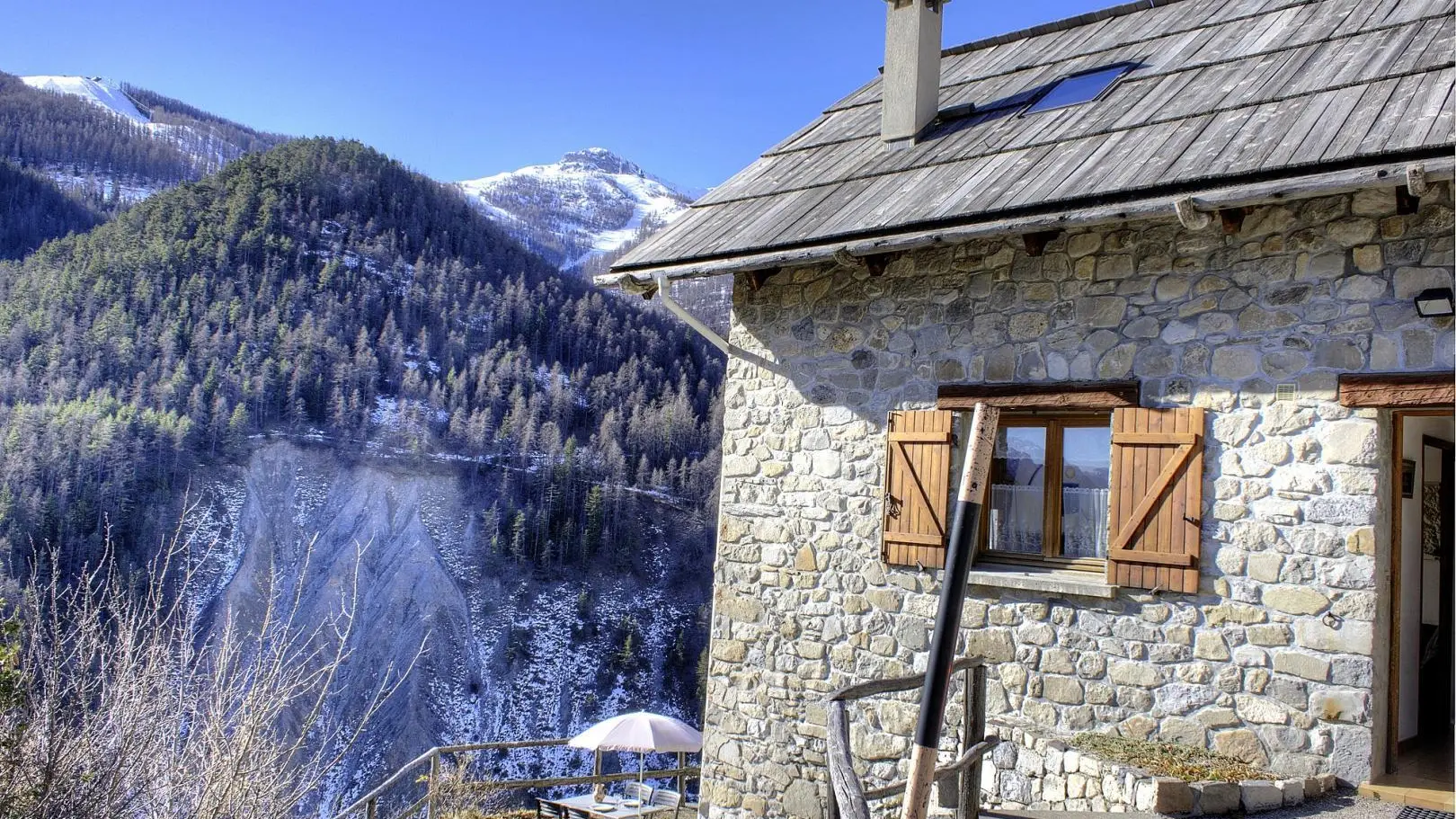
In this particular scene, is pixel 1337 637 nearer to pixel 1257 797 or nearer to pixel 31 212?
pixel 1257 797

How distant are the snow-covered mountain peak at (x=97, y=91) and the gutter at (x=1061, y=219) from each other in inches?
3512

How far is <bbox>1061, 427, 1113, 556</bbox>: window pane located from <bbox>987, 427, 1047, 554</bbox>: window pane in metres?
0.13

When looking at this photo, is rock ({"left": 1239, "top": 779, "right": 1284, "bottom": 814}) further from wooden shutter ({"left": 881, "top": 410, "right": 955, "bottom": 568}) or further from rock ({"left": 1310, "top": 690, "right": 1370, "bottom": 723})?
wooden shutter ({"left": 881, "top": 410, "right": 955, "bottom": 568})

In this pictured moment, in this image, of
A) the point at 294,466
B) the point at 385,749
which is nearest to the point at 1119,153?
the point at 385,749

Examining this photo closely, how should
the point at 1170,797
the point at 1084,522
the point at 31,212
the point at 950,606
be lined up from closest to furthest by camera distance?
the point at 950,606 < the point at 1170,797 < the point at 1084,522 < the point at 31,212

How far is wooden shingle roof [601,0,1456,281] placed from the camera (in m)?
4.78

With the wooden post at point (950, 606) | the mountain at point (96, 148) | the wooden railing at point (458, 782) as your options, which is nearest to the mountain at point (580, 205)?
the mountain at point (96, 148)

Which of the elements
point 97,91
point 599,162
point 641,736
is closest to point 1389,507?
point 641,736

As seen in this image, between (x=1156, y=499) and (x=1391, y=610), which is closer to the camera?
(x=1391, y=610)

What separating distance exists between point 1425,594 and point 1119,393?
99.9 inches

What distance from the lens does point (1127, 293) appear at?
5.32m

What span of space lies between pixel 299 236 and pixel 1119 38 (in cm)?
5432

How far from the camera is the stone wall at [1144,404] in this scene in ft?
15.2

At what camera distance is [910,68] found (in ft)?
23.3
